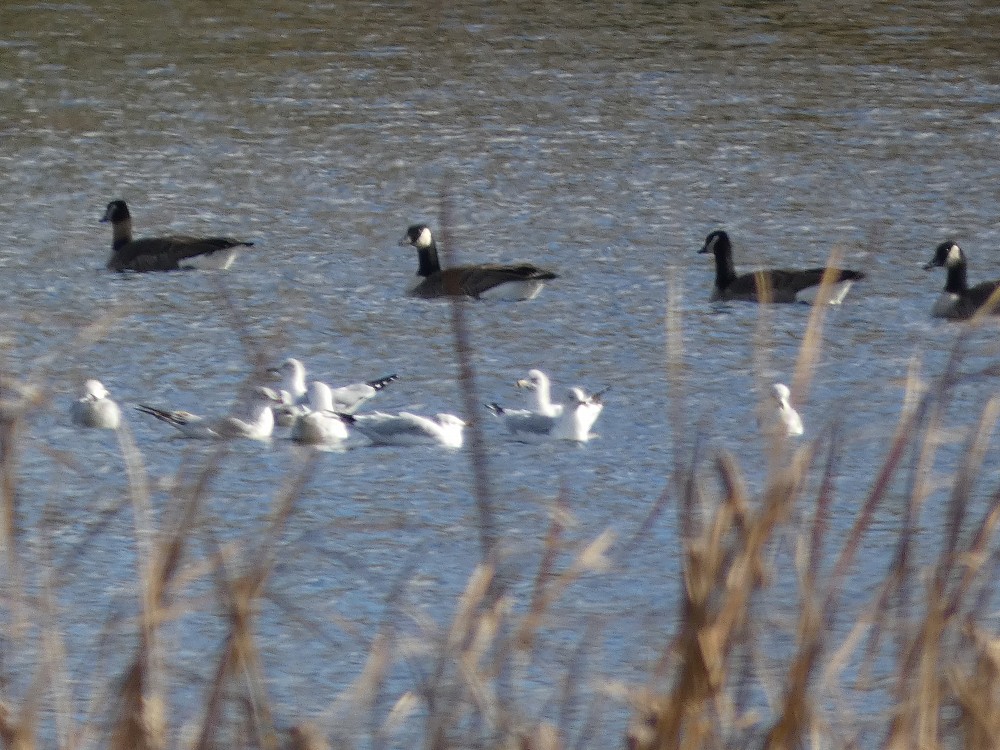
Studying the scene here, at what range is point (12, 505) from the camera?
2.59 metres

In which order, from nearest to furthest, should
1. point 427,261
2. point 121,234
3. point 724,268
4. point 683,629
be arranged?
point 683,629 < point 724,268 < point 427,261 < point 121,234

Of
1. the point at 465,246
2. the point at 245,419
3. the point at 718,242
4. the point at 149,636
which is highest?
the point at 149,636

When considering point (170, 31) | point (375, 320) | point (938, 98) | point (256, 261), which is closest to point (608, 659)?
point (375, 320)

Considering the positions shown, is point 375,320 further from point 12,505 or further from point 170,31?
point 170,31

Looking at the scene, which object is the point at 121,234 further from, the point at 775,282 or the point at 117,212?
the point at 775,282

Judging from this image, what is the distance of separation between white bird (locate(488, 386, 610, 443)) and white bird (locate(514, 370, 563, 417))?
55 millimetres

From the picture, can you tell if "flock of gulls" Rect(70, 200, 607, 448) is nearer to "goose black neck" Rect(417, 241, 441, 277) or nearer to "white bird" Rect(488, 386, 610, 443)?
"white bird" Rect(488, 386, 610, 443)

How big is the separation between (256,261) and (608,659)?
29.4 ft

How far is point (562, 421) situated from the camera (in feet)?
33.2

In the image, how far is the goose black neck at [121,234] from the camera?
15.4 meters

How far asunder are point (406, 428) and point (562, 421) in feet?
2.63

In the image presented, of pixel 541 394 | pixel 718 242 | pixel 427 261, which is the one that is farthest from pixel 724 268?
pixel 541 394

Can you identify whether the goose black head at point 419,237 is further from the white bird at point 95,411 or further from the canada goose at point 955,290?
the white bird at point 95,411

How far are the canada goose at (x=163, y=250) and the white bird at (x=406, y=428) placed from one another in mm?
4343
